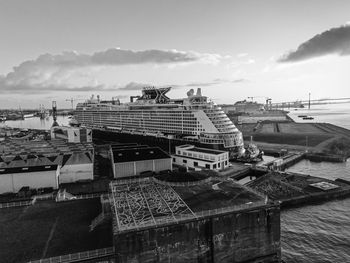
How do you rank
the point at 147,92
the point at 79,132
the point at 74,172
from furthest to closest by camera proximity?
the point at 147,92 → the point at 79,132 → the point at 74,172

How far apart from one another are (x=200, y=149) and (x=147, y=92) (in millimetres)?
26121

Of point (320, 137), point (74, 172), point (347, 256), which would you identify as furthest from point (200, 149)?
point (320, 137)

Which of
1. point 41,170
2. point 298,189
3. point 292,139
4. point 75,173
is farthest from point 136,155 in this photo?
point 292,139

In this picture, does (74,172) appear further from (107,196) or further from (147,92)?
(147,92)

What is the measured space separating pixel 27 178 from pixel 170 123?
88.2 ft

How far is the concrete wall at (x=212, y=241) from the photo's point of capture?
1648cm

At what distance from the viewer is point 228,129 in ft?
146

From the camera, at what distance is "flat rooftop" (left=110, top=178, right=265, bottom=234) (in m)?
17.7

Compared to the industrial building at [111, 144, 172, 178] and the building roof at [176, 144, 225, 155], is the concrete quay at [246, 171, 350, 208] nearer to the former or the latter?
the building roof at [176, 144, 225, 155]

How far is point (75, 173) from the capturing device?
3372cm

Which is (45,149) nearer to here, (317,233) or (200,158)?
(200,158)

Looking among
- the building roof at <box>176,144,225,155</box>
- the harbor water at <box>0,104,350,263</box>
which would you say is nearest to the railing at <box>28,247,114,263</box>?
the harbor water at <box>0,104,350,263</box>

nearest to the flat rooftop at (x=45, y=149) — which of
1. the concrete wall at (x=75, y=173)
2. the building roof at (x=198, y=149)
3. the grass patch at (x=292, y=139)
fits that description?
the concrete wall at (x=75, y=173)

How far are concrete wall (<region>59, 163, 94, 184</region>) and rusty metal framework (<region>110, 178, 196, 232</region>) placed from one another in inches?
401
